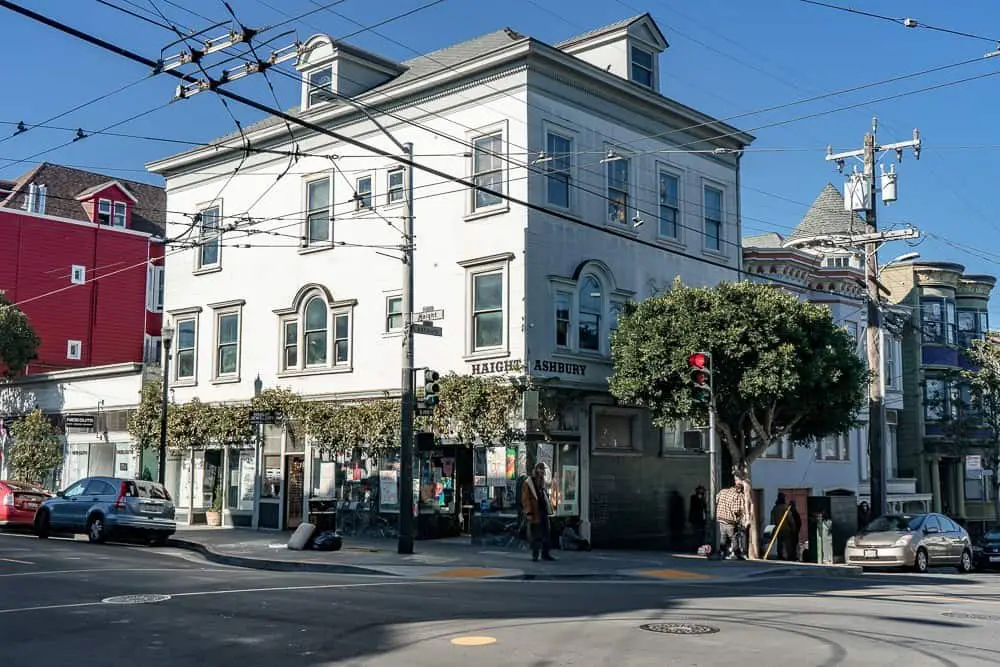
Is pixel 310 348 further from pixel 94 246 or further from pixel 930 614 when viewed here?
pixel 94 246

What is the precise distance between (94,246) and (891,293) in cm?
3642

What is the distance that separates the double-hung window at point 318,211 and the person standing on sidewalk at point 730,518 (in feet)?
42.3

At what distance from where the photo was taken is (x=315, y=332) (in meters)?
29.5

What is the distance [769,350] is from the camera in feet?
78.0

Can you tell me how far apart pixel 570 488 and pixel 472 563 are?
522cm

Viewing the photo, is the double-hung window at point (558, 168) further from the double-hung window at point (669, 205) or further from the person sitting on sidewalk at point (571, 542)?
the person sitting on sidewalk at point (571, 542)

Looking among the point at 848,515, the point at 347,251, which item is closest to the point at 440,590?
the point at 347,251

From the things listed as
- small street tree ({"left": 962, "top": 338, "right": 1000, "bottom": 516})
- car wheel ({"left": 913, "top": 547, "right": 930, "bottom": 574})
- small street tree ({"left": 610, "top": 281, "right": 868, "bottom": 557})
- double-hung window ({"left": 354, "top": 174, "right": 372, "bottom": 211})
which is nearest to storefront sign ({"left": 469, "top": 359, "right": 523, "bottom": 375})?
small street tree ({"left": 610, "top": 281, "right": 868, "bottom": 557})

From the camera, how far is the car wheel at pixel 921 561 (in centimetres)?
2422

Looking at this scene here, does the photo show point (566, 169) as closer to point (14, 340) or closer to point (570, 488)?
point (570, 488)

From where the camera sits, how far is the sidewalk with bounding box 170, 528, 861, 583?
1914 cm

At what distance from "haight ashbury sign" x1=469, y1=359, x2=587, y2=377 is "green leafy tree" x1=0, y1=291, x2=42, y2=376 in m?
23.1

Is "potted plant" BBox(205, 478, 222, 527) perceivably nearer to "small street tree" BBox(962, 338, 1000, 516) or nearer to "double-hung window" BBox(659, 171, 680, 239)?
"double-hung window" BBox(659, 171, 680, 239)

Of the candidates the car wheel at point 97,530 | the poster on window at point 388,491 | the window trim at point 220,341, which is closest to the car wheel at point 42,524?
the car wheel at point 97,530
